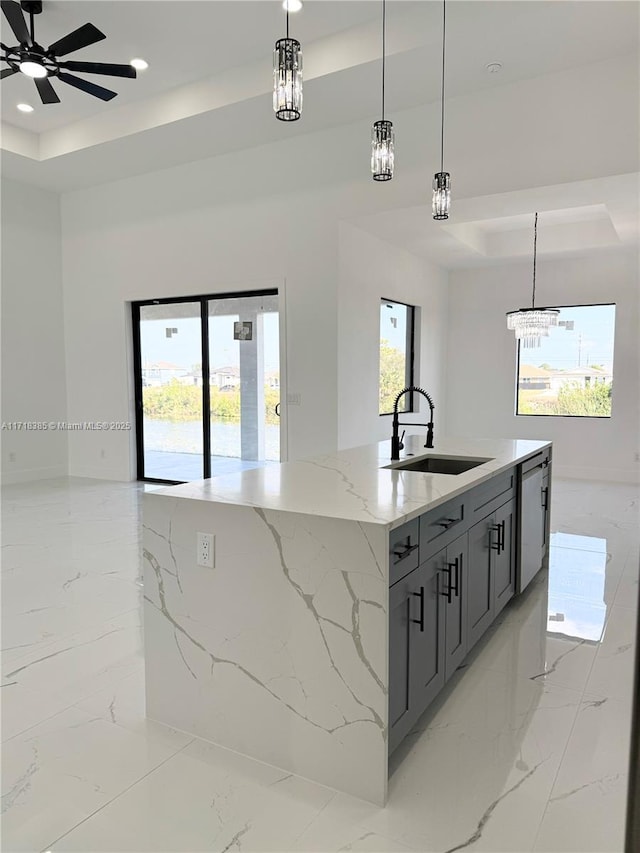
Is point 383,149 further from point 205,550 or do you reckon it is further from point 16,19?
point 16,19

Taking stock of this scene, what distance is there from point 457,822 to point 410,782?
0.21 metres

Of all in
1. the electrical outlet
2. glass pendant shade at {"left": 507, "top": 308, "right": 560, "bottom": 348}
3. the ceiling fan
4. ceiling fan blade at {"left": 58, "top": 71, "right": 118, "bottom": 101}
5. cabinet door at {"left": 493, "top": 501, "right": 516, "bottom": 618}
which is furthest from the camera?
glass pendant shade at {"left": 507, "top": 308, "right": 560, "bottom": 348}

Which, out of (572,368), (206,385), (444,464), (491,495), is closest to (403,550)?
(491,495)

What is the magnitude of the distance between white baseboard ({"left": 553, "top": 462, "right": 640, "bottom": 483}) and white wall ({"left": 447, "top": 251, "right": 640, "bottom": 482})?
0.01 metres

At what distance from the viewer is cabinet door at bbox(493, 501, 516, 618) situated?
2982 millimetres

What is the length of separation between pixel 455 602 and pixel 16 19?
4367 millimetres

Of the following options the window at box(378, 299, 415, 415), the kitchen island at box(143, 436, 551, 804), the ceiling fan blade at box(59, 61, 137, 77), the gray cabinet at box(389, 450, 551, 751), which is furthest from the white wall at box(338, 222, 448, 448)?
the kitchen island at box(143, 436, 551, 804)

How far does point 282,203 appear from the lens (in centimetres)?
599

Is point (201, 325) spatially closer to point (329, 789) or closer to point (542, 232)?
point (542, 232)

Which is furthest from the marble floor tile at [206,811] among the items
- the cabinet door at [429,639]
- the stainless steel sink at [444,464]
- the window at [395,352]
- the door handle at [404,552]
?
the window at [395,352]

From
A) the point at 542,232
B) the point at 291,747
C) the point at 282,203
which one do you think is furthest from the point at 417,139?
the point at 291,747

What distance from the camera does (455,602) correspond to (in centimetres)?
241

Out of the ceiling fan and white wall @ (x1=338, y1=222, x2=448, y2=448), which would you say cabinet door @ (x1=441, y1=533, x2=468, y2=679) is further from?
the ceiling fan

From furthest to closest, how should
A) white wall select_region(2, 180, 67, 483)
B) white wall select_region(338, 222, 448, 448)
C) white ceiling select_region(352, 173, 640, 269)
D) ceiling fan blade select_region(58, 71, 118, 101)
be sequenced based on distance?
white wall select_region(2, 180, 67, 483) < white wall select_region(338, 222, 448, 448) < white ceiling select_region(352, 173, 640, 269) < ceiling fan blade select_region(58, 71, 118, 101)
